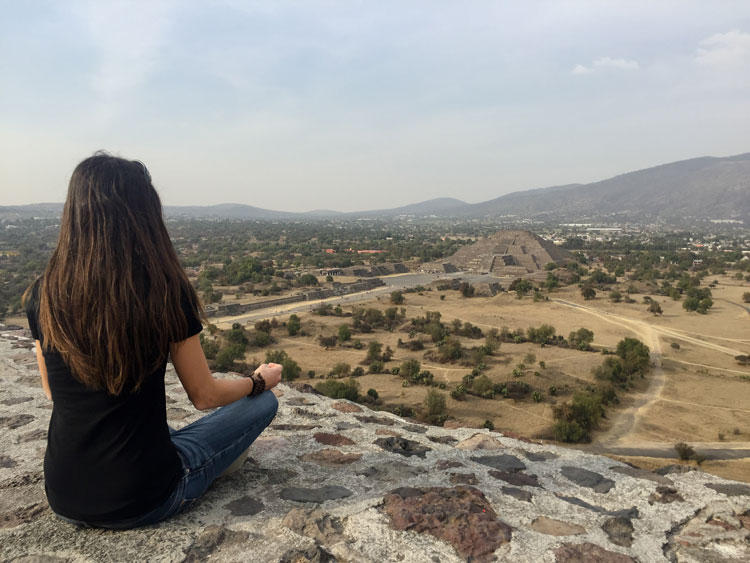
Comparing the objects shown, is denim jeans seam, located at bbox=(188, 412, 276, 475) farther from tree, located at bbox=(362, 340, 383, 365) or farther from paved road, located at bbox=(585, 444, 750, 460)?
tree, located at bbox=(362, 340, 383, 365)

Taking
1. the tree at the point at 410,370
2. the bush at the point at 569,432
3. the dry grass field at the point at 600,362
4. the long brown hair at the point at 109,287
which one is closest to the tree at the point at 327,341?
the dry grass field at the point at 600,362

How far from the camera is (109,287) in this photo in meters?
1.81

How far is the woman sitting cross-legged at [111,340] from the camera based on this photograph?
182cm

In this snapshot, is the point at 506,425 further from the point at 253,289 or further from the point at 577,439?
the point at 253,289

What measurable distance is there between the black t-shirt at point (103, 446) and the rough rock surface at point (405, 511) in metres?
0.22

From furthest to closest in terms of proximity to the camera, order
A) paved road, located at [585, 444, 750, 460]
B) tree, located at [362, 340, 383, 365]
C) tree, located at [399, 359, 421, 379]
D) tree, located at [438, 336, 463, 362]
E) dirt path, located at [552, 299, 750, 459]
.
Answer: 1. tree, located at [438, 336, 463, 362]
2. tree, located at [362, 340, 383, 365]
3. tree, located at [399, 359, 421, 379]
4. dirt path, located at [552, 299, 750, 459]
5. paved road, located at [585, 444, 750, 460]

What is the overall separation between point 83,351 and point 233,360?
16.9 meters

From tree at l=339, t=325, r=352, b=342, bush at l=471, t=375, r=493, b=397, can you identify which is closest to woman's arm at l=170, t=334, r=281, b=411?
bush at l=471, t=375, r=493, b=397

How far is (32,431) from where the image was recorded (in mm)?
3822

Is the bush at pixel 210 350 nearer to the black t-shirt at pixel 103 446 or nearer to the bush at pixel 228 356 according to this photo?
the bush at pixel 228 356

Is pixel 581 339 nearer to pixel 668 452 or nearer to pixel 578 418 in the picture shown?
pixel 578 418

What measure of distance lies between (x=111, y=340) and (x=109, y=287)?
0.21 m

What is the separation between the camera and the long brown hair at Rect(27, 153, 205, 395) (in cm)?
181

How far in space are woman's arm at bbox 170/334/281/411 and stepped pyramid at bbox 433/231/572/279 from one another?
4774cm
